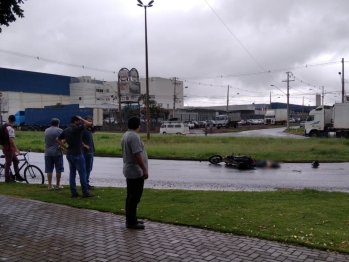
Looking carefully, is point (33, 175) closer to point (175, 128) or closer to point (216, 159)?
point (216, 159)

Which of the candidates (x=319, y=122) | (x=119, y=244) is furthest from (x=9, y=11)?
(x=319, y=122)

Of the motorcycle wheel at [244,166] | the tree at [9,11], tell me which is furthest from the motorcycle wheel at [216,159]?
the tree at [9,11]

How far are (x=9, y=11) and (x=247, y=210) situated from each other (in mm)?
5548

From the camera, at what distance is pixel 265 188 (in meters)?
11.6

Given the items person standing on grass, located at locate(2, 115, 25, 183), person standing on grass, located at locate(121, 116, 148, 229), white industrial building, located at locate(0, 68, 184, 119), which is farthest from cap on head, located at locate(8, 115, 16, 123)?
white industrial building, located at locate(0, 68, 184, 119)

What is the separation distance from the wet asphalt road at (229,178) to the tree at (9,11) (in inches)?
256

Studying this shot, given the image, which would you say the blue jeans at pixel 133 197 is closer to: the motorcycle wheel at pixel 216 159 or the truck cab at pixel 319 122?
the motorcycle wheel at pixel 216 159

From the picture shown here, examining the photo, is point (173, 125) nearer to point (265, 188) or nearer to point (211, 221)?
point (265, 188)

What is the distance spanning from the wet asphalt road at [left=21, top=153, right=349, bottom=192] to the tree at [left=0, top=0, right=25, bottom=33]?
6.51 metres

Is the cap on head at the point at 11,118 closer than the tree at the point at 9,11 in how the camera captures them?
No

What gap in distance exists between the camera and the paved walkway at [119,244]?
196 inches

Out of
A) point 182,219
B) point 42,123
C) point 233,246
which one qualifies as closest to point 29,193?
point 182,219

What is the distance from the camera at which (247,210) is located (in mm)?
7562

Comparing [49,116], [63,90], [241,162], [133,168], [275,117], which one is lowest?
[241,162]
